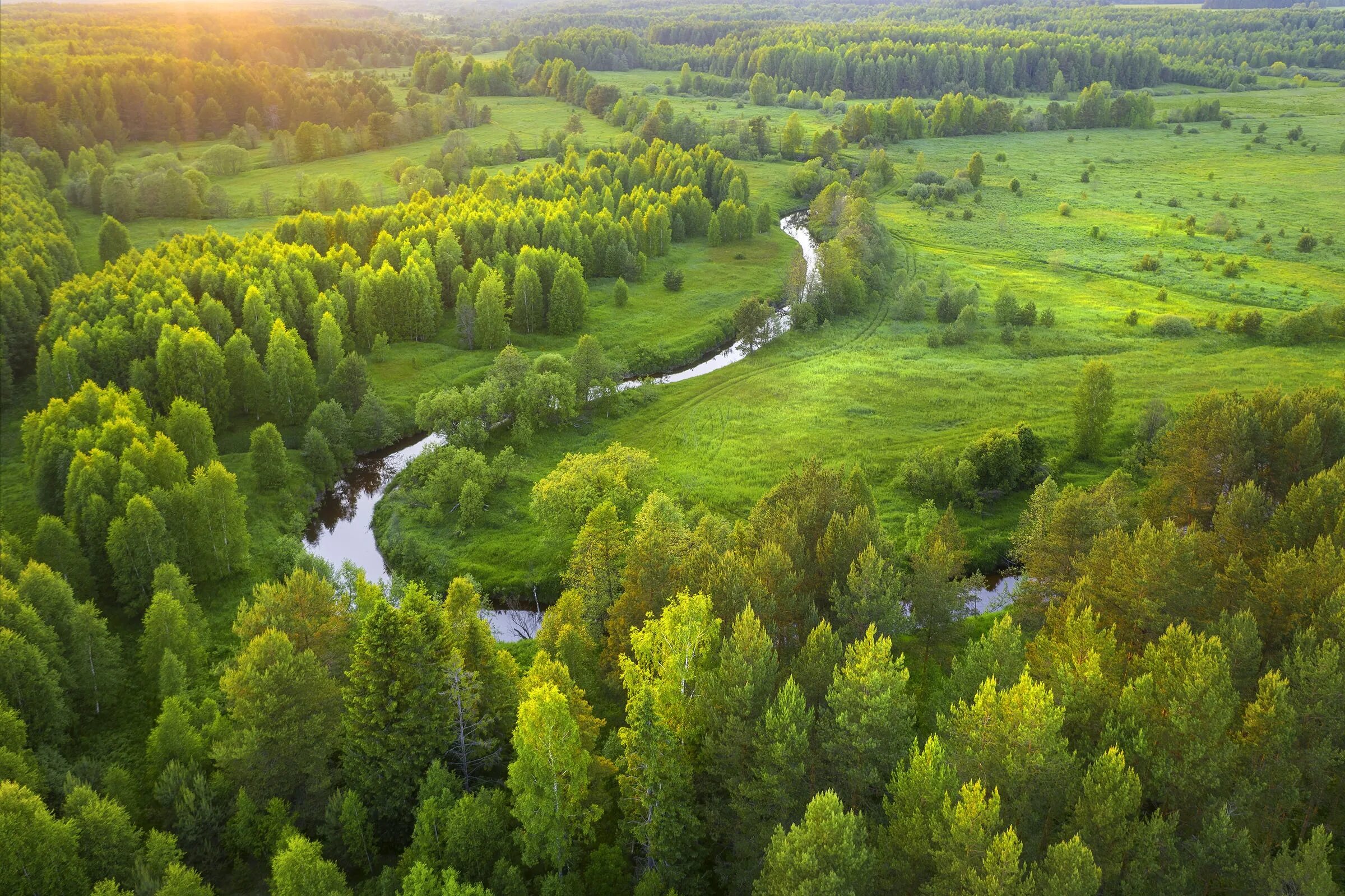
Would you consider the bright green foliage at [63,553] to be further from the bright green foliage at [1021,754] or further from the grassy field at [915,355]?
the bright green foliage at [1021,754]

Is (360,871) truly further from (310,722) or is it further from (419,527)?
(419,527)

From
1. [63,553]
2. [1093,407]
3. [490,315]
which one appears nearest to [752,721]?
[63,553]

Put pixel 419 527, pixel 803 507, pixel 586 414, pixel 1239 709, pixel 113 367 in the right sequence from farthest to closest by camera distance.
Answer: pixel 586 414 → pixel 113 367 → pixel 419 527 → pixel 803 507 → pixel 1239 709

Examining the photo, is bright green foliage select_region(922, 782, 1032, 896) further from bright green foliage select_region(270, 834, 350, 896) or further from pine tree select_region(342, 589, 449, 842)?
pine tree select_region(342, 589, 449, 842)

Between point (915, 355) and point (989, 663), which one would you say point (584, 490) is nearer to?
point (989, 663)

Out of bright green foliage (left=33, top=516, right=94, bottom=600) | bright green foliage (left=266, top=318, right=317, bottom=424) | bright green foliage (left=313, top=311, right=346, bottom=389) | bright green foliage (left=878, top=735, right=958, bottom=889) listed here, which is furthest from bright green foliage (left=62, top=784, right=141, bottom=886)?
bright green foliage (left=313, top=311, right=346, bottom=389)

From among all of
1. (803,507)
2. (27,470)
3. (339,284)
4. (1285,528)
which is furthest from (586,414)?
(1285,528)
